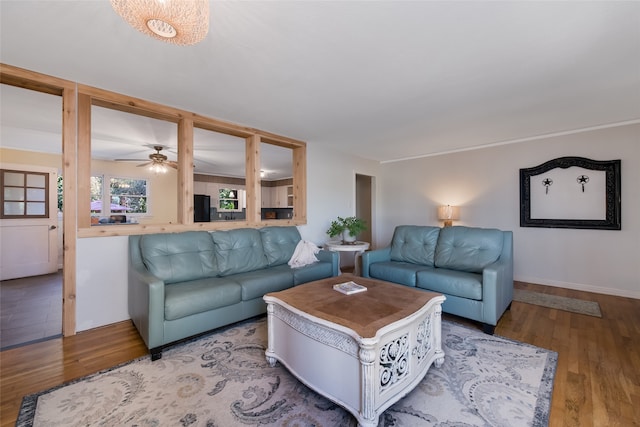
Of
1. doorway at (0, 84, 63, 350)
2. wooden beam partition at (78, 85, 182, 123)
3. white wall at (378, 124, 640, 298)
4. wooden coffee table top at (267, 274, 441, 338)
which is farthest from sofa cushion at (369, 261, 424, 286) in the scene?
doorway at (0, 84, 63, 350)

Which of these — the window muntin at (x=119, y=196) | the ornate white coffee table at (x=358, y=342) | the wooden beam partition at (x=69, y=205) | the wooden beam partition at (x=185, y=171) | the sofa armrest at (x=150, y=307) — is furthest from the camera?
the window muntin at (x=119, y=196)

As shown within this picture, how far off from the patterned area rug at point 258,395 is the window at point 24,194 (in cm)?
461

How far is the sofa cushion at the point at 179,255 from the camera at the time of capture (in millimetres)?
2574

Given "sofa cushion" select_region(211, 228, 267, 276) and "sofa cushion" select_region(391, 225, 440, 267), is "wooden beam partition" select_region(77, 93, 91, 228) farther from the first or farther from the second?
"sofa cushion" select_region(391, 225, 440, 267)

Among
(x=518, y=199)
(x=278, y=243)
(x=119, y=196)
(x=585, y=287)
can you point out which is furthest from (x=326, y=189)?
(x=119, y=196)

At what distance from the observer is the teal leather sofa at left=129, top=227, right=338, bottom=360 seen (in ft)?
7.04

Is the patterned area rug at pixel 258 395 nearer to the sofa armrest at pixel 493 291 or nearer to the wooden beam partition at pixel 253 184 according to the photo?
the sofa armrest at pixel 493 291

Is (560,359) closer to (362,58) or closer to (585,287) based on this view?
(585,287)

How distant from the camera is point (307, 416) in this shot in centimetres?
150

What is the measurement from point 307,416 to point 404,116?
10.3 ft

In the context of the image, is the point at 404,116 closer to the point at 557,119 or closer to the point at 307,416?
the point at 557,119

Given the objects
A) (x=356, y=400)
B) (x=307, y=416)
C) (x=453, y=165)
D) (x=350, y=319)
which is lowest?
(x=307, y=416)

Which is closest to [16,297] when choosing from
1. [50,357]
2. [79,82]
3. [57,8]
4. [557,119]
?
[50,357]

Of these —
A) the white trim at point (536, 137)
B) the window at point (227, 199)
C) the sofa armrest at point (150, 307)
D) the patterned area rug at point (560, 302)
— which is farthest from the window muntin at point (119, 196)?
the patterned area rug at point (560, 302)
